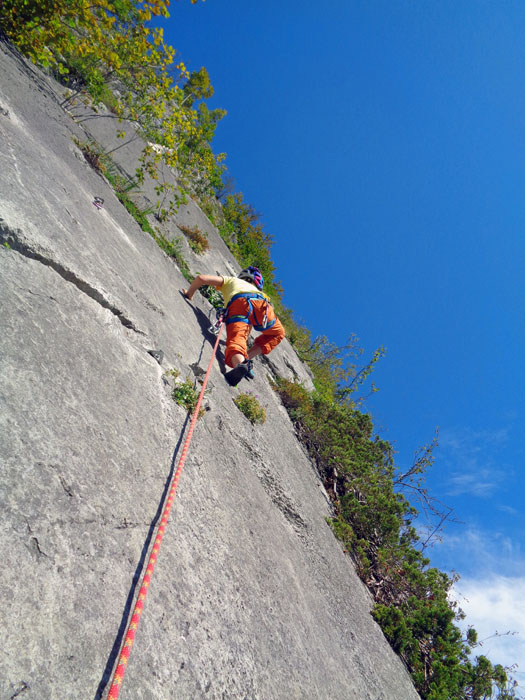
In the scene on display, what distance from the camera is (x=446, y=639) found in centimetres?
428

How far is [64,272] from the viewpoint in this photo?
262 centimetres

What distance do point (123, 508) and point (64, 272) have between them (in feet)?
5.60

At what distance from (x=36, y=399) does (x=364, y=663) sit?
3456mm

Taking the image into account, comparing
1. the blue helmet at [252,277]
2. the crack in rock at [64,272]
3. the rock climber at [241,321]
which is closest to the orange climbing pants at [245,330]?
the rock climber at [241,321]

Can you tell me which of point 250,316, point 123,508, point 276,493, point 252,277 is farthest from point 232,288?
point 123,508

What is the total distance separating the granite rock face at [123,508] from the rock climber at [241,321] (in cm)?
35

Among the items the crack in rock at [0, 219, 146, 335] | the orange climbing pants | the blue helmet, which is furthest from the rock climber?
the crack in rock at [0, 219, 146, 335]

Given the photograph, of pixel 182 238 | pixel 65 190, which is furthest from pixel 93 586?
pixel 182 238

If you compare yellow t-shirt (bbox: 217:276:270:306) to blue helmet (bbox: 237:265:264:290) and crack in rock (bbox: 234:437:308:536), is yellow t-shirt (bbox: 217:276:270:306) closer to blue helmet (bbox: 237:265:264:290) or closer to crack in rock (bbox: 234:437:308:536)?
blue helmet (bbox: 237:265:264:290)

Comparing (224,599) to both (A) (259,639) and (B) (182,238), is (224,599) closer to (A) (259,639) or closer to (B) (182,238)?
(A) (259,639)

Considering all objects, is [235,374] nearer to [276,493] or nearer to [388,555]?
[276,493]

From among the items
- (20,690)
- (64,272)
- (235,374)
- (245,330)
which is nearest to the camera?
(20,690)

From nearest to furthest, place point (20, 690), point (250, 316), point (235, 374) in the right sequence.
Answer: point (20, 690)
point (235, 374)
point (250, 316)

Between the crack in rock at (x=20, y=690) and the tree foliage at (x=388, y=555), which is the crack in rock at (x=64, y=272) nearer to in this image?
the crack in rock at (x=20, y=690)
